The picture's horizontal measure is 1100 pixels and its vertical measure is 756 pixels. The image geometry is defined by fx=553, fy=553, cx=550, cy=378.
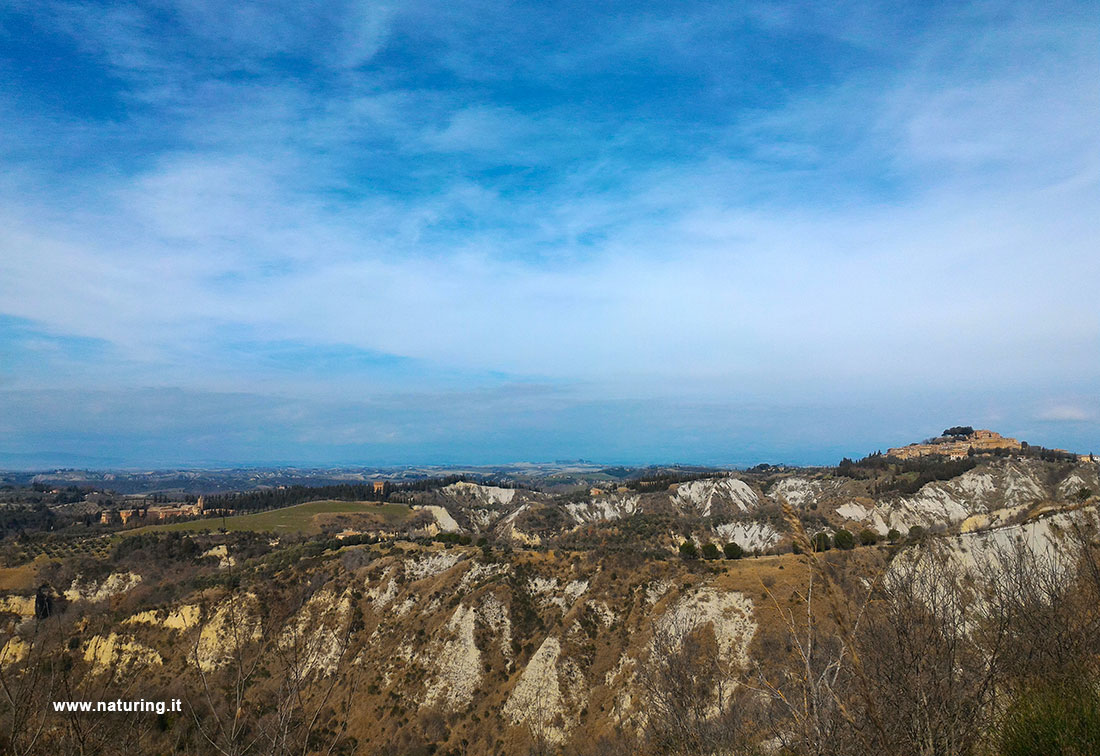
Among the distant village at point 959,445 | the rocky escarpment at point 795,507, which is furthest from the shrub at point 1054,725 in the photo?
the distant village at point 959,445

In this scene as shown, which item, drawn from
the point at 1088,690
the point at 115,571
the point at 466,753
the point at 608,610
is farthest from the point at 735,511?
the point at 1088,690

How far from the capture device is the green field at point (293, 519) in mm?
89250

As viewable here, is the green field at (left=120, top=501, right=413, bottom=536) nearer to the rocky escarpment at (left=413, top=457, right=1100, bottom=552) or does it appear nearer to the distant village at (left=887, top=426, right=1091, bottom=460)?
the rocky escarpment at (left=413, top=457, right=1100, bottom=552)

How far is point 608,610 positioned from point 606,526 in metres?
34.3

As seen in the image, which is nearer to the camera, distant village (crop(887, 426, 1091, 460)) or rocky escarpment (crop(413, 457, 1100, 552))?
rocky escarpment (crop(413, 457, 1100, 552))

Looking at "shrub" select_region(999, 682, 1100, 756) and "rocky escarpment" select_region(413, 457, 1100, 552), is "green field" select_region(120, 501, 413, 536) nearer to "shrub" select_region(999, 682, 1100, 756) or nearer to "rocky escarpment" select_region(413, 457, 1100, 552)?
"rocky escarpment" select_region(413, 457, 1100, 552)

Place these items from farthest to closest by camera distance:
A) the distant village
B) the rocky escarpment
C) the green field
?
1. the distant village
2. the green field
3. the rocky escarpment

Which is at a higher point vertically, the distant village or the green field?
the distant village

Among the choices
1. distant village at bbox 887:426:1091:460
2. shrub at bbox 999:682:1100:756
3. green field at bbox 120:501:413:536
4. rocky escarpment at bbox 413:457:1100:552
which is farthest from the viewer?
distant village at bbox 887:426:1091:460

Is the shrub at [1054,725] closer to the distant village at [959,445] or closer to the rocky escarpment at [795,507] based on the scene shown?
the rocky escarpment at [795,507]

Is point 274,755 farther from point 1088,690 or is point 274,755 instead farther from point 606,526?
point 606,526

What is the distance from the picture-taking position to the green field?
293 ft

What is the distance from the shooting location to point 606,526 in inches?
3022

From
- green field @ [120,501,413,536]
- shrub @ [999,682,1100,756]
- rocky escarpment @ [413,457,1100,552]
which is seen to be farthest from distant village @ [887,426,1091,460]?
shrub @ [999,682,1100,756]
